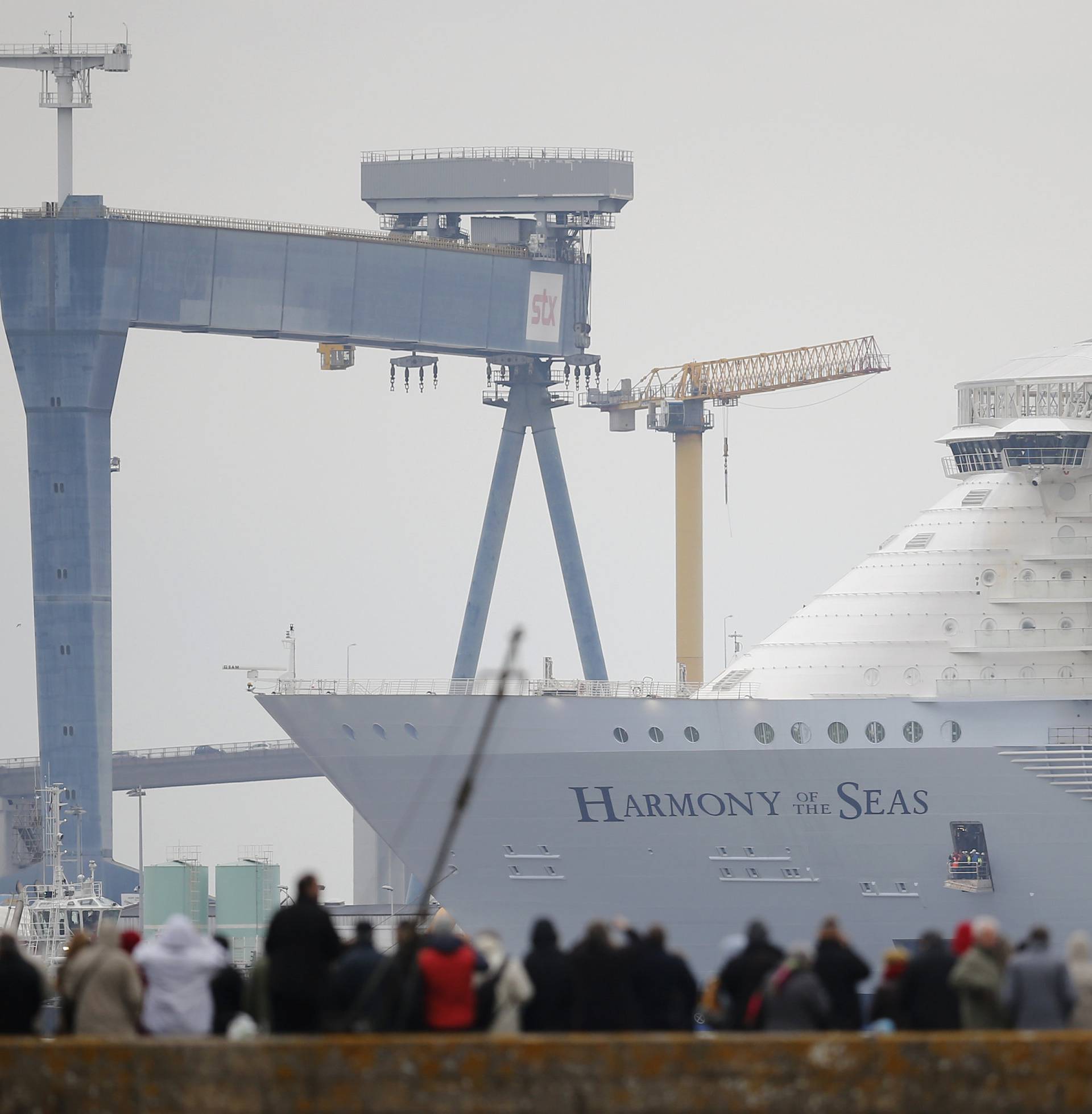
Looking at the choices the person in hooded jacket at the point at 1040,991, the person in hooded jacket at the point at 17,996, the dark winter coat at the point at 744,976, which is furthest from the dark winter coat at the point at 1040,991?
the person in hooded jacket at the point at 17,996

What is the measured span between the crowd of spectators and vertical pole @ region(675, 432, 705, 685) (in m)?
77.9

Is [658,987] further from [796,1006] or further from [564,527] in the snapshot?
[564,527]

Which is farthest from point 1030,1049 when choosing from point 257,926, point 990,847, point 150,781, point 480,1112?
point 150,781

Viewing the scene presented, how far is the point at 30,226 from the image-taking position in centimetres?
8444

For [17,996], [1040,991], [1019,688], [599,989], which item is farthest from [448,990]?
[1019,688]

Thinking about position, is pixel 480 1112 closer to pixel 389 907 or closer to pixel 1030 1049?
pixel 1030 1049

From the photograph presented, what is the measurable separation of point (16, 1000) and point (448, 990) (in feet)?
10.3

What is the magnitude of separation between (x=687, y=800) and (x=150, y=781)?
83362mm

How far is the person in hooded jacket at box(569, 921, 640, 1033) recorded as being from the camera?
20.2m

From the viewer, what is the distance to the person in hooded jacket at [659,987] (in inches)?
821

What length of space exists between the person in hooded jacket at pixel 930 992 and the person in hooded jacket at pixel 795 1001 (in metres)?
0.68

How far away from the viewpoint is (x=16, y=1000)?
65.6ft

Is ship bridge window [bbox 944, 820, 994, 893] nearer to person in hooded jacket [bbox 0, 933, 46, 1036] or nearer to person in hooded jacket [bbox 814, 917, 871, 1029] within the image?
person in hooded jacket [bbox 814, 917, 871, 1029]

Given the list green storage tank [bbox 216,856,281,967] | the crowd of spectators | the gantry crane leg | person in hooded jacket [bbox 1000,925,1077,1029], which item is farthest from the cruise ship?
the gantry crane leg
